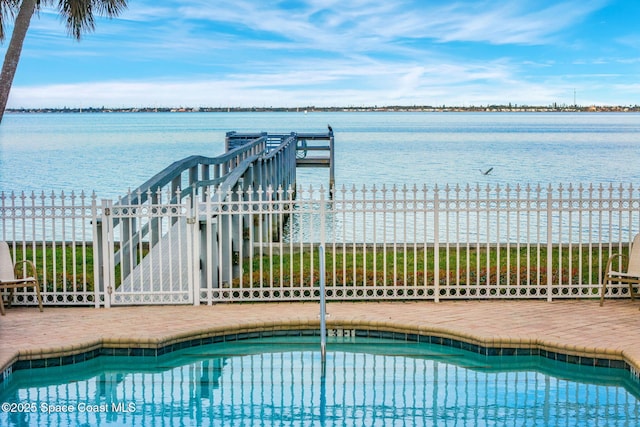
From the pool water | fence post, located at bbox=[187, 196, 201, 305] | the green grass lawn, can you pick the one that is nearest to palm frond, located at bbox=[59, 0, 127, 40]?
the green grass lawn

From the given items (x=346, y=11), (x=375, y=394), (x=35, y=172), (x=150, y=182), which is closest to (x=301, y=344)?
(x=375, y=394)

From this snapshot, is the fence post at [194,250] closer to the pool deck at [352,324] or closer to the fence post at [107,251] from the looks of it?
the pool deck at [352,324]

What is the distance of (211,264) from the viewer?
1170 cm

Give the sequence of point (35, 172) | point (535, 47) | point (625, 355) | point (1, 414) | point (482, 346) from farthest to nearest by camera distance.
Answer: point (535, 47) → point (35, 172) → point (482, 346) → point (625, 355) → point (1, 414)

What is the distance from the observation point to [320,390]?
856 centimetres

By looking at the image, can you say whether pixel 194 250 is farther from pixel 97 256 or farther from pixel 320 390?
pixel 320 390

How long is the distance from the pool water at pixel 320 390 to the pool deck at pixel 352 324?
183 mm

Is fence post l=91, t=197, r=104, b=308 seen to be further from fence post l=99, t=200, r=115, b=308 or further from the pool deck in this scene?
the pool deck

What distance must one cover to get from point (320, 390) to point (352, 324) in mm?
2056

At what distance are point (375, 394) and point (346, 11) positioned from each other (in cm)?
6237

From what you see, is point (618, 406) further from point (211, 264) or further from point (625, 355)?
point (211, 264)

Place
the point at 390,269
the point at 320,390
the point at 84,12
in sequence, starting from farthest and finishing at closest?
the point at 390,269, the point at 84,12, the point at 320,390

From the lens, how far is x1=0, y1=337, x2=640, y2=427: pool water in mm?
7855

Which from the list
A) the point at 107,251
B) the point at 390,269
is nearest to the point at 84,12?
the point at 107,251
